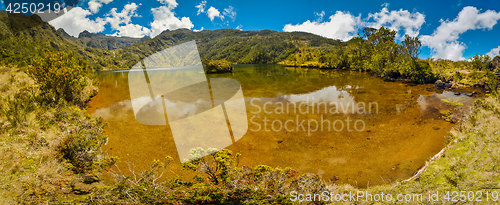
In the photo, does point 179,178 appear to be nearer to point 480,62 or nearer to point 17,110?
point 17,110

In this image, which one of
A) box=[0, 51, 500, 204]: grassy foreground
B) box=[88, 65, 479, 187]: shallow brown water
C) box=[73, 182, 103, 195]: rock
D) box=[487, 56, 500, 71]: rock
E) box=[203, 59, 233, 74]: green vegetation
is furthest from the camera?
box=[203, 59, 233, 74]: green vegetation

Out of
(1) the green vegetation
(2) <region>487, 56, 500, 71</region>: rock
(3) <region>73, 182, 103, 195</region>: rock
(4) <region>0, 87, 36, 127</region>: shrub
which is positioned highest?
(1) the green vegetation

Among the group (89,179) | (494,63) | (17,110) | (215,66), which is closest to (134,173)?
(89,179)

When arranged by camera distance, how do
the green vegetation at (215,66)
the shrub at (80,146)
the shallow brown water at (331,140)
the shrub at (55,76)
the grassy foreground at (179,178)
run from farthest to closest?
1. the green vegetation at (215,66)
2. the shrub at (55,76)
3. the shallow brown water at (331,140)
4. the shrub at (80,146)
5. the grassy foreground at (179,178)

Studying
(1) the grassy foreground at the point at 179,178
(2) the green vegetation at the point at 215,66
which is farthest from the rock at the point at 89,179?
(2) the green vegetation at the point at 215,66

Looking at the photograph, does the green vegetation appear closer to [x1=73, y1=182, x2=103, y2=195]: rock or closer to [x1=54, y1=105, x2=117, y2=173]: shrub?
[x1=54, y1=105, x2=117, y2=173]: shrub

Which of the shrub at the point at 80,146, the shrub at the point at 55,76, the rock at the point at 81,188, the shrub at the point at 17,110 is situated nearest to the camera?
the rock at the point at 81,188

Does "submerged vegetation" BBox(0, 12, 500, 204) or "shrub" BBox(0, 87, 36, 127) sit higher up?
"shrub" BBox(0, 87, 36, 127)

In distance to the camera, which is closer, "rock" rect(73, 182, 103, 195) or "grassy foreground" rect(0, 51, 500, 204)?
"grassy foreground" rect(0, 51, 500, 204)

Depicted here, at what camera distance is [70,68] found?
1045cm

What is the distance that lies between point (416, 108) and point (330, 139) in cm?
865

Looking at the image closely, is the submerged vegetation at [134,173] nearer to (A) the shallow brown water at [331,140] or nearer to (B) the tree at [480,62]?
(A) the shallow brown water at [331,140]

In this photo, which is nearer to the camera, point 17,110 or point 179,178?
point 179,178

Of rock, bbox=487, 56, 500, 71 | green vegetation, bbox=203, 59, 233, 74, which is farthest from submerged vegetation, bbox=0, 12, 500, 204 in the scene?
green vegetation, bbox=203, 59, 233, 74
